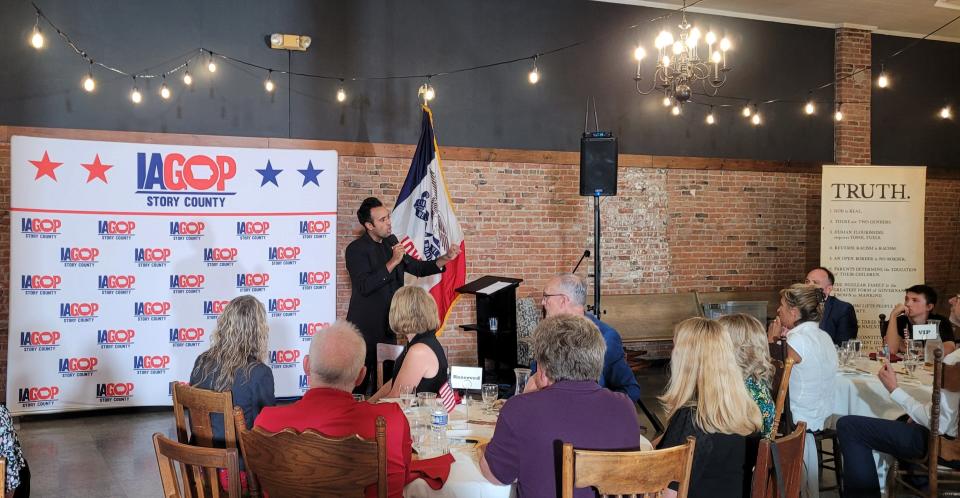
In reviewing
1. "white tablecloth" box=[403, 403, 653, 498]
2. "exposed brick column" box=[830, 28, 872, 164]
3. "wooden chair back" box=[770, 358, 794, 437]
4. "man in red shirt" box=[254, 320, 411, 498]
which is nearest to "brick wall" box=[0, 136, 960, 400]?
"exposed brick column" box=[830, 28, 872, 164]

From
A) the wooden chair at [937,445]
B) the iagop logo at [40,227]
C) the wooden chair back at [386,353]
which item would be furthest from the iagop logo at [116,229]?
the wooden chair at [937,445]

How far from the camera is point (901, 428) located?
4.49 meters

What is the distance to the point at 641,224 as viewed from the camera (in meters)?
9.65

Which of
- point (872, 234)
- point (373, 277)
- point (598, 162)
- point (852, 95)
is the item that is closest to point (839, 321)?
point (598, 162)

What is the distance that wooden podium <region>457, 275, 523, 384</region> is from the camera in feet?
25.9

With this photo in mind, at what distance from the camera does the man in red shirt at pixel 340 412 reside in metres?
2.83

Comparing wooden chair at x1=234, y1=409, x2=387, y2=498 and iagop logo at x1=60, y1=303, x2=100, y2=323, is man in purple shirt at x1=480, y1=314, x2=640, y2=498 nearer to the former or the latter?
wooden chair at x1=234, y1=409, x2=387, y2=498

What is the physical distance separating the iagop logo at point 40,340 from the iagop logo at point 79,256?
563 mm

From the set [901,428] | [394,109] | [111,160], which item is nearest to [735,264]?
[394,109]

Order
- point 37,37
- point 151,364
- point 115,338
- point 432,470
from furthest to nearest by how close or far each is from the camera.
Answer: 1. point 151,364
2. point 115,338
3. point 37,37
4. point 432,470

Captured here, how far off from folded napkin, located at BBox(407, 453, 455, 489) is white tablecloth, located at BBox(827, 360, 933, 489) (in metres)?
3.14

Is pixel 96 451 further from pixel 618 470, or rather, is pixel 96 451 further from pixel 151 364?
pixel 618 470

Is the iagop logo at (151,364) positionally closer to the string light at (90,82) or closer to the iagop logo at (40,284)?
the iagop logo at (40,284)

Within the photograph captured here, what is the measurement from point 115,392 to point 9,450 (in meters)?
4.12
